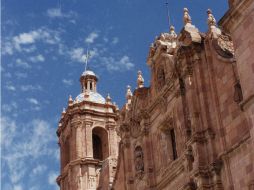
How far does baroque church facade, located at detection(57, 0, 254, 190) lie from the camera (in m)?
18.1

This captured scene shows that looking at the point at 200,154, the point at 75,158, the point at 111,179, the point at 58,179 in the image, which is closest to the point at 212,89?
the point at 200,154

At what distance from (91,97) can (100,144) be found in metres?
3.24

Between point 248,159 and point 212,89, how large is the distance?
13.8 ft

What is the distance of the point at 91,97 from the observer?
41.5 meters

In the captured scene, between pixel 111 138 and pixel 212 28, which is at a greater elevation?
pixel 111 138

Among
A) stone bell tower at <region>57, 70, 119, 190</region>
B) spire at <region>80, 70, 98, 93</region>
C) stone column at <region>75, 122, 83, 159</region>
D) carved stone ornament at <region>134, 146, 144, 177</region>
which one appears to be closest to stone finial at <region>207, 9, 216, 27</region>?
carved stone ornament at <region>134, 146, 144, 177</region>

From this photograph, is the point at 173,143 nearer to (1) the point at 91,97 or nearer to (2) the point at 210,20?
(2) the point at 210,20

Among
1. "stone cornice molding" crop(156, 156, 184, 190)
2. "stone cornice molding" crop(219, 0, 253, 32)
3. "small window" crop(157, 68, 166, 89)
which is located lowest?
"stone cornice molding" crop(156, 156, 184, 190)

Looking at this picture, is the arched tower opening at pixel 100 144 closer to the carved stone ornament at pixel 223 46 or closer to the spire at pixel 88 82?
the spire at pixel 88 82

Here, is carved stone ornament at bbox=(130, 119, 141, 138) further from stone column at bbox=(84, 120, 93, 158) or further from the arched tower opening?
the arched tower opening

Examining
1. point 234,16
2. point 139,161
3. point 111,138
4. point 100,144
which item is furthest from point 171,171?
point 100,144

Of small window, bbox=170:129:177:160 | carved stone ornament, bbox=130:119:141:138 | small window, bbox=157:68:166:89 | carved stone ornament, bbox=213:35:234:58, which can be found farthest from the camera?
carved stone ornament, bbox=130:119:141:138

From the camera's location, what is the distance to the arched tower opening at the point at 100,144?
40625 millimetres

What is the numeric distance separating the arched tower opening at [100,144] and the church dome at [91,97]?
195 cm
